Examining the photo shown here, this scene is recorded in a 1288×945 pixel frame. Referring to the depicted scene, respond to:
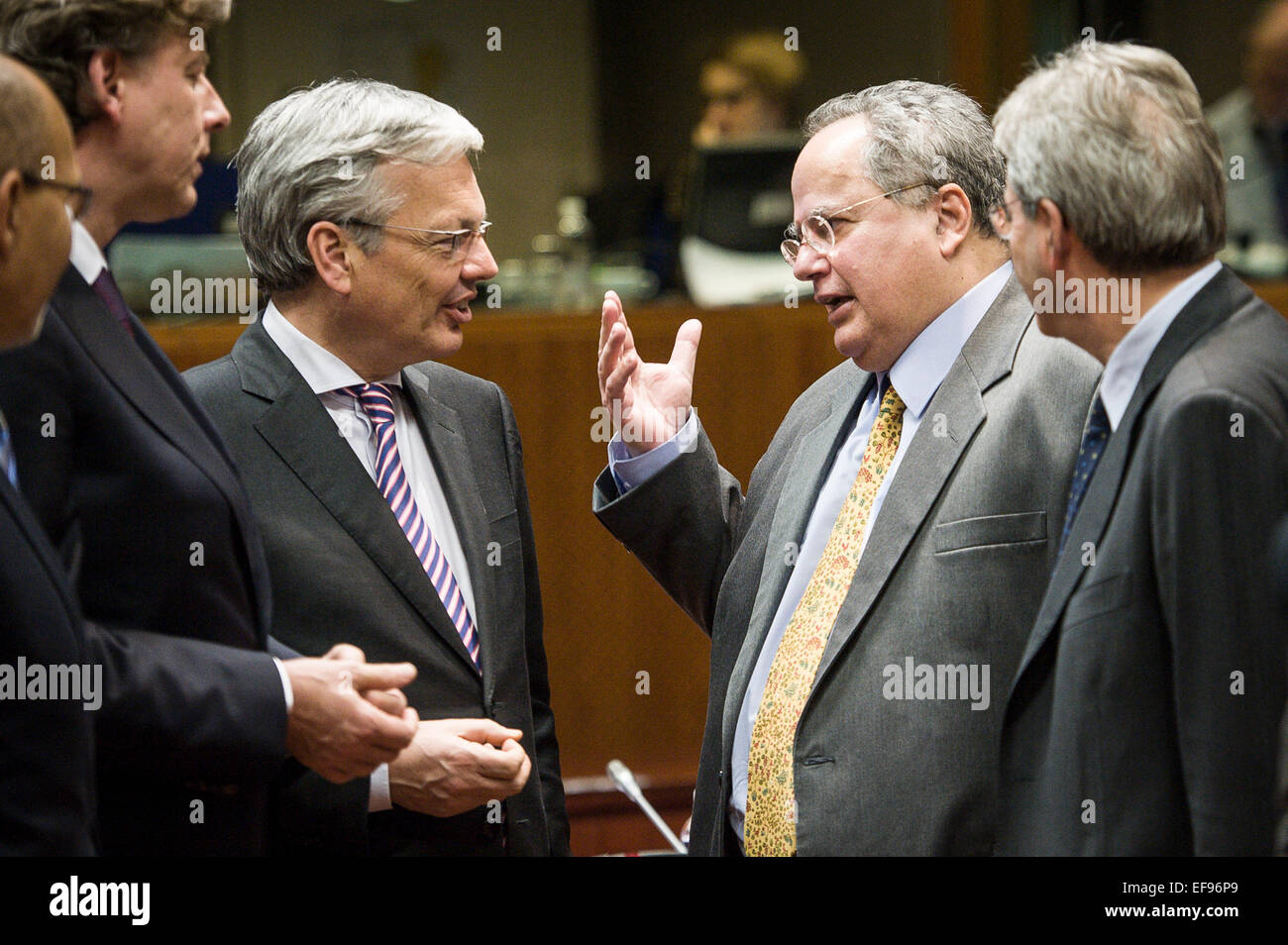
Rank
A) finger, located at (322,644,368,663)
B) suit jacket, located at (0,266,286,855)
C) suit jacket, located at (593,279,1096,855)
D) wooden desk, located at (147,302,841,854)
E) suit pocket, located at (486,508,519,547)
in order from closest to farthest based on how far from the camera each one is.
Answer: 1. suit jacket, located at (0,266,286,855)
2. finger, located at (322,644,368,663)
3. suit jacket, located at (593,279,1096,855)
4. suit pocket, located at (486,508,519,547)
5. wooden desk, located at (147,302,841,854)

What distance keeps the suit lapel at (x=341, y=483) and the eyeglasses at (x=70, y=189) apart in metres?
0.49

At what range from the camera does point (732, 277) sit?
3930mm

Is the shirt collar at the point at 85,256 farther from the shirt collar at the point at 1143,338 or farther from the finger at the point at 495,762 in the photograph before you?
the shirt collar at the point at 1143,338

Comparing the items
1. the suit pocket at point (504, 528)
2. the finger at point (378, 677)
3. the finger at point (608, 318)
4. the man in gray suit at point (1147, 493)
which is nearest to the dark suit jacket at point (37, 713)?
the finger at point (378, 677)

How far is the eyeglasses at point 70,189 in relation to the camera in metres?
1.43

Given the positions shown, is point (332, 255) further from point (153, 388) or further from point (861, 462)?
point (861, 462)

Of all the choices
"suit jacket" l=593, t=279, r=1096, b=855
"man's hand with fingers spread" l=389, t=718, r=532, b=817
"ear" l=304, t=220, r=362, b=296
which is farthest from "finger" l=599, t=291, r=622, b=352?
"man's hand with fingers spread" l=389, t=718, r=532, b=817

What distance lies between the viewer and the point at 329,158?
2047mm

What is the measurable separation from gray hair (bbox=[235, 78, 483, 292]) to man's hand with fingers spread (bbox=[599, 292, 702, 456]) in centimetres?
35

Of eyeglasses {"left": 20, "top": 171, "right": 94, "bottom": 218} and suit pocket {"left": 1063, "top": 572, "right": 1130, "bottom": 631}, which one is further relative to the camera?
suit pocket {"left": 1063, "top": 572, "right": 1130, "bottom": 631}

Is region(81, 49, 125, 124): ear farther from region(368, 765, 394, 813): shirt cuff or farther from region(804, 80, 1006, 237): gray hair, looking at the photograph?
region(804, 80, 1006, 237): gray hair

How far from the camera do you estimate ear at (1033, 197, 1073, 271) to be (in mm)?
1630

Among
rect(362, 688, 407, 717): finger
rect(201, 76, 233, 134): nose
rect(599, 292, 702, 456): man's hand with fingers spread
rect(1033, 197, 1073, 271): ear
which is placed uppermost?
rect(201, 76, 233, 134): nose
